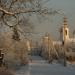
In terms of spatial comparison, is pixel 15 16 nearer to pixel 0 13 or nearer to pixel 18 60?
pixel 0 13

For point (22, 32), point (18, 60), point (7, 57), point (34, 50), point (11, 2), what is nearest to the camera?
point (11, 2)

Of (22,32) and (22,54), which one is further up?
(22,32)

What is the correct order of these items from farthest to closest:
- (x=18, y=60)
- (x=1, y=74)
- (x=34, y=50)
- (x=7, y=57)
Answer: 1. (x=34, y=50)
2. (x=18, y=60)
3. (x=7, y=57)
4. (x=1, y=74)

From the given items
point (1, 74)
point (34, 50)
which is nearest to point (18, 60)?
point (1, 74)

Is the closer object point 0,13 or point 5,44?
point 0,13

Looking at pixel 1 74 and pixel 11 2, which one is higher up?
pixel 11 2

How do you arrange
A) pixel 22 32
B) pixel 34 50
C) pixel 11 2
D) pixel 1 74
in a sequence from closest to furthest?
pixel 11 2
pixel 22 32
pixel 1 74
pixel 34 50

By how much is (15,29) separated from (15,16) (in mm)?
737

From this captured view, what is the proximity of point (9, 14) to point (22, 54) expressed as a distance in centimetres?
4215

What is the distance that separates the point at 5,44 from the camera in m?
48.3

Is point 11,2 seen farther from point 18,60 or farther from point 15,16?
point 18,60

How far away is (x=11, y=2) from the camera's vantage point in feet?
49.8

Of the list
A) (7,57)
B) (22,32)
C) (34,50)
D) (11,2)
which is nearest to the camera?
(11,2)

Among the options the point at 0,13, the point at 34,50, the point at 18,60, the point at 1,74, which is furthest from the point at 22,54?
the point at 34,50
